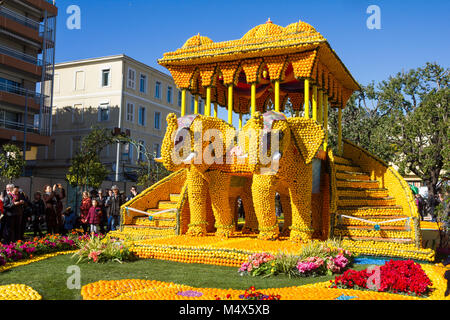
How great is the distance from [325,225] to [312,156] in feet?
6.73

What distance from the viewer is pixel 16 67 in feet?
85.3

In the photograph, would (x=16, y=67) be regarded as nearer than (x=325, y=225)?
No

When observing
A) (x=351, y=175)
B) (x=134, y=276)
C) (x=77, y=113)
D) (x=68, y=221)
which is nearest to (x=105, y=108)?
(x=77, y=113)

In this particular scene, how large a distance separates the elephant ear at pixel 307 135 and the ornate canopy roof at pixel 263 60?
58.6 inches

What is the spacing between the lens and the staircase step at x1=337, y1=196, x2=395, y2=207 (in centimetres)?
1099

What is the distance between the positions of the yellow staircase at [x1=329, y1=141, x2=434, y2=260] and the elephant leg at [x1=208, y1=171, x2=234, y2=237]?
2.58 meters

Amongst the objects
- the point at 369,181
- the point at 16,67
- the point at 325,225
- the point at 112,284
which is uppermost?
the point at 16,67

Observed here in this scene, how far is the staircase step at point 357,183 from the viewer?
37.8 ft

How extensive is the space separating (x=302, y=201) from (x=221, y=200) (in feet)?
6.53

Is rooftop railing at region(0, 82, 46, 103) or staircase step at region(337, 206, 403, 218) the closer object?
staircase step at region(337, 206, 403, 218)

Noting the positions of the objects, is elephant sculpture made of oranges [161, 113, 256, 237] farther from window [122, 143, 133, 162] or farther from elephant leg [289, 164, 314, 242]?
window [122, 143, 133, 162]

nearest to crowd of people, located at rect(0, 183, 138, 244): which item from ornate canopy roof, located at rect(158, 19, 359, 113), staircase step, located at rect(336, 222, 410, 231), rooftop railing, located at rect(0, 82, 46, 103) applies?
ornate canopy roof, located at rect(158, 19, 359, 113)

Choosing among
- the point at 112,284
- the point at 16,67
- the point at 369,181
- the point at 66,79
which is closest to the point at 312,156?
the point at 369,181
